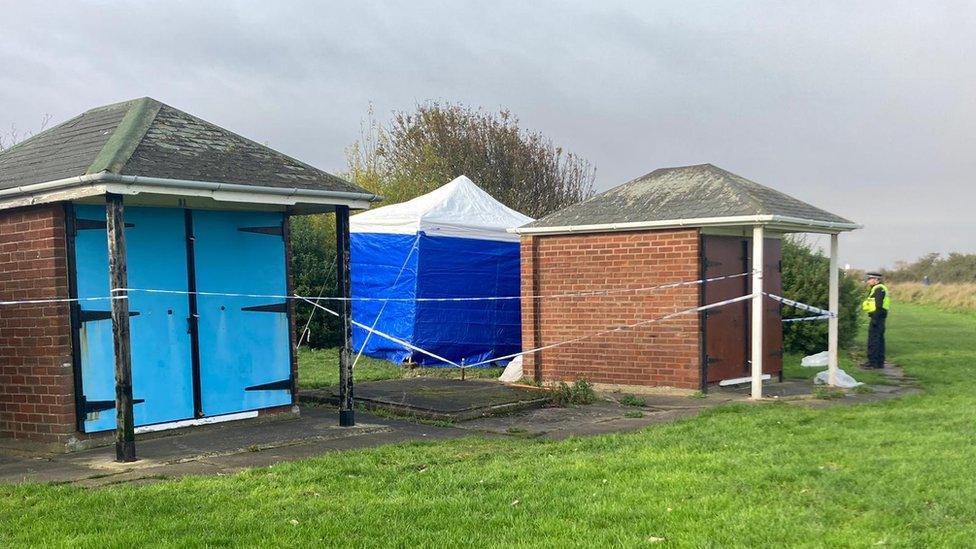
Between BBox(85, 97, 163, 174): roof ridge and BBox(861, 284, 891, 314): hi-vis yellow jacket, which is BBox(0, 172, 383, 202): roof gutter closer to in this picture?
BBox(85, 97, 163, 174): roof ridge

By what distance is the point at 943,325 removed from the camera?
27906mm


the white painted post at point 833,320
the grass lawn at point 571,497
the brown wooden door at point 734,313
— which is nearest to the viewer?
the grass lawn at point 571,497

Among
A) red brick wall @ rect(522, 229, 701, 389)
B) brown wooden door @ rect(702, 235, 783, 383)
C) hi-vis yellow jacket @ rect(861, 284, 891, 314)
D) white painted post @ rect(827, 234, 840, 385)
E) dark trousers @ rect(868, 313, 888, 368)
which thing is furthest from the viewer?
dark trousers @ rect(868, 313, 888, 368)

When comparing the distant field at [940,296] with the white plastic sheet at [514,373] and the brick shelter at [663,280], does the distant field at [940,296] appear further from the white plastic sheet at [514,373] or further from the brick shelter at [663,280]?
the white plastic sheet at [514,373]

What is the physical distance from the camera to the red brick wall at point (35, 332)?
8.38 m

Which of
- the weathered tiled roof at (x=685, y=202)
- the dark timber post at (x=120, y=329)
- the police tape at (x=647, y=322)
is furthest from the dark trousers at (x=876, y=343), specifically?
the dark timber post at (x=120, y=329)

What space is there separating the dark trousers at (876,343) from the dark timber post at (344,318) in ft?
35.0

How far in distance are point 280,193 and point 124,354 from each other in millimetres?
2255

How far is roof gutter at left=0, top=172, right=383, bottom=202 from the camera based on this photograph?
757 centimetres

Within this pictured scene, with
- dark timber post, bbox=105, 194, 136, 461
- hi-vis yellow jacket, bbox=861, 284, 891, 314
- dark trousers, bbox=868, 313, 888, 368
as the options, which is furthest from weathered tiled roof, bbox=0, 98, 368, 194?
dark trousers, bbox=868, 313, 888, 368

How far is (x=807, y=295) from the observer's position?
61.3 ft

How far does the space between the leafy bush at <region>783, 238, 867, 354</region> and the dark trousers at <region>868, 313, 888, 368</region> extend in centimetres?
208

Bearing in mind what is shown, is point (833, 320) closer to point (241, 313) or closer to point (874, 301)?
point (874, 301)

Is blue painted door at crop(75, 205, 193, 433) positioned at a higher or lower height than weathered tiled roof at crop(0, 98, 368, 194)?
lower
